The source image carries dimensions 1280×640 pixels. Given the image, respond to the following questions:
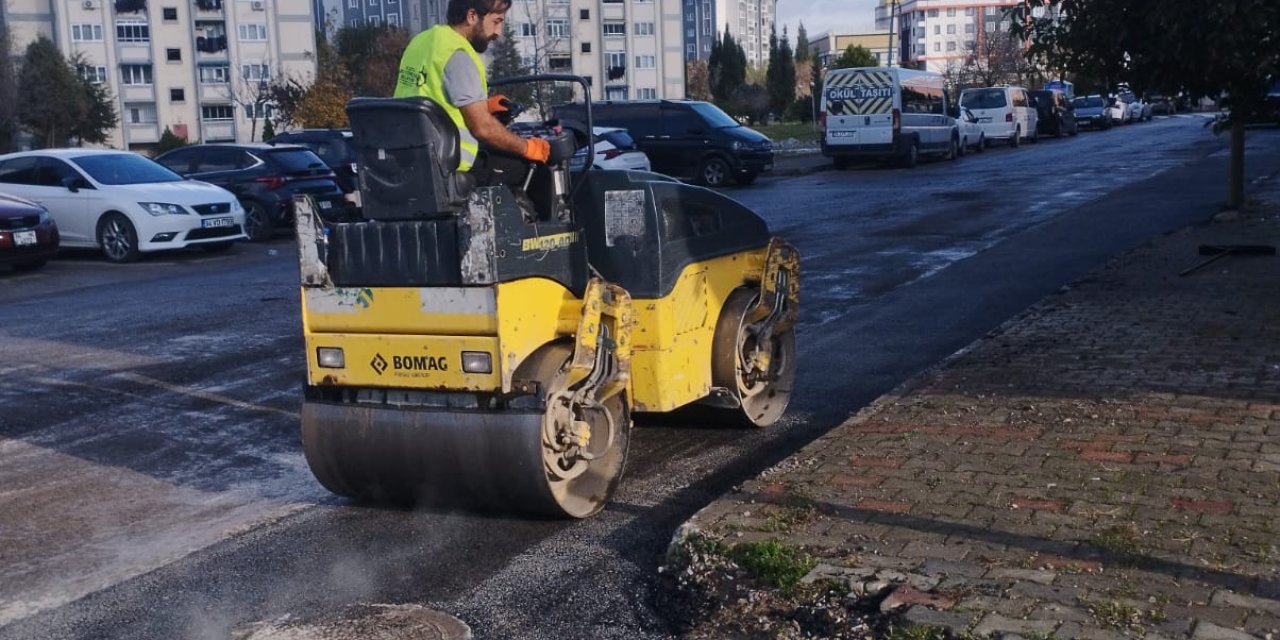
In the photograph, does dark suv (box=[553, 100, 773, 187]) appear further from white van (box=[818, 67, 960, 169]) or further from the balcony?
the balcony

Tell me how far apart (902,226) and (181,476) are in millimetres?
13282

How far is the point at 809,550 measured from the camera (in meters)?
5.33

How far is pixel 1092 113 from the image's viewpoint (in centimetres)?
5406

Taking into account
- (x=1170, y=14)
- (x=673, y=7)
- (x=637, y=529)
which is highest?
(x=673, y=7)

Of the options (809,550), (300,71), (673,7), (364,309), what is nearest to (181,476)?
(364,309)

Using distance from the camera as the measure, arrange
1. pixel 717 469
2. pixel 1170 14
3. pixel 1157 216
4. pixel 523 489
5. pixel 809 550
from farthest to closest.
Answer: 1. pixel 1157 216
2. pixel 1170 14
3. pixel 717 469
4. pixel 523 489
5. pixel 809 550

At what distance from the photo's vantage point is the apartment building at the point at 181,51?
79.6 metres

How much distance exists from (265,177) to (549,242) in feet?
53.3

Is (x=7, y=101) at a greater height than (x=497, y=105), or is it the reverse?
(x=7, y=101)

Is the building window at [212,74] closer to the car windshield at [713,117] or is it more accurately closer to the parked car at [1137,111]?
the parked car at [1137,111]

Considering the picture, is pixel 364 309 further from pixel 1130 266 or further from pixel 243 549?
pixel 1130 266

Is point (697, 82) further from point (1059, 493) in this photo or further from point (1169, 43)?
point (1059, 493)

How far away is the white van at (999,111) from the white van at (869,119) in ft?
28.0

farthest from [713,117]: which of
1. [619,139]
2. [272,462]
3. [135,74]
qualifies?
[135,74]
